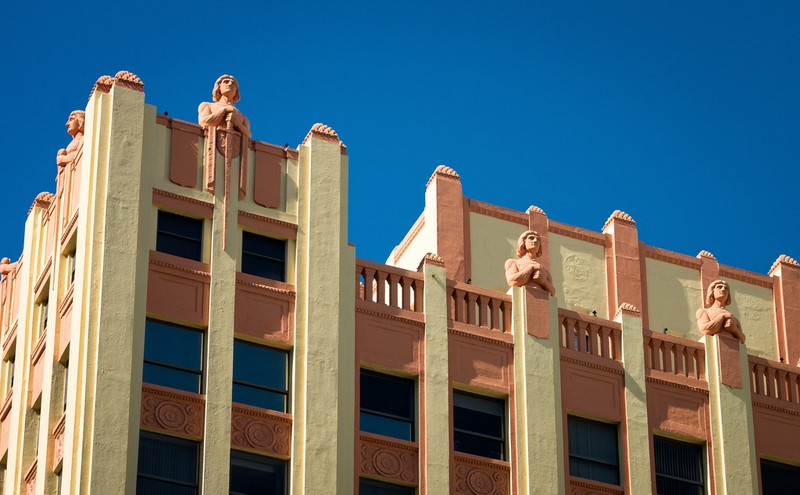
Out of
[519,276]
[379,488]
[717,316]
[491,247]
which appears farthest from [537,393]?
[491,247]

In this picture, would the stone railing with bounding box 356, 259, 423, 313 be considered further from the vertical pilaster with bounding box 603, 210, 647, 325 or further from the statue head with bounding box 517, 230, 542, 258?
the vertical pilaster with bounding box 603, 210, 647, 325

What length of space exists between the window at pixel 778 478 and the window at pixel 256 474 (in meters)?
13.2

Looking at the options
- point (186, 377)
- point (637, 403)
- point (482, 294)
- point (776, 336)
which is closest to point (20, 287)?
point (186, 377)

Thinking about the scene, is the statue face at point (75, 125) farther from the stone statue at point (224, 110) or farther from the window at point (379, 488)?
the window at point (379, 488)

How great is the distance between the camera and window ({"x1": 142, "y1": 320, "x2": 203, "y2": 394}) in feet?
163

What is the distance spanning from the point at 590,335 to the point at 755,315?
385 inches

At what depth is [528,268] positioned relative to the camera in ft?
179

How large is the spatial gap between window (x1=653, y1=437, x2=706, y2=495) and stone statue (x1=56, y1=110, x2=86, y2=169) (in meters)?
16.0

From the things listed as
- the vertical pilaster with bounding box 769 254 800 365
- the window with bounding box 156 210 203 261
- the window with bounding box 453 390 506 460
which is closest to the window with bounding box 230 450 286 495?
the window with bounding box 453 390 506 460

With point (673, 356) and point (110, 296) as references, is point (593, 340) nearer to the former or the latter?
point (673, 356)

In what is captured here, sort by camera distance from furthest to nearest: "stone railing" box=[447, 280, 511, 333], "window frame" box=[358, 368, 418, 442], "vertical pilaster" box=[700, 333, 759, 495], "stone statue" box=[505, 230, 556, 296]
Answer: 1. "vertical pilaster" box=[700, 333, 759, 495]
2. "stone statue" box=[505, 230, 556, 296]
3. "stone railing" box=[447, 280, 511, 333]
4. "window frame" box=[358, 368, 418, 442]

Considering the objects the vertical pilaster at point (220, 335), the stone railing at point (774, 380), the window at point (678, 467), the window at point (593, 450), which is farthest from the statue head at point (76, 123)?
the stone railing at point (774, 380)

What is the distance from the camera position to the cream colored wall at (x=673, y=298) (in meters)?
62.1

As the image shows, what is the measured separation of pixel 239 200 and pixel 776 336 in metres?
18.4
